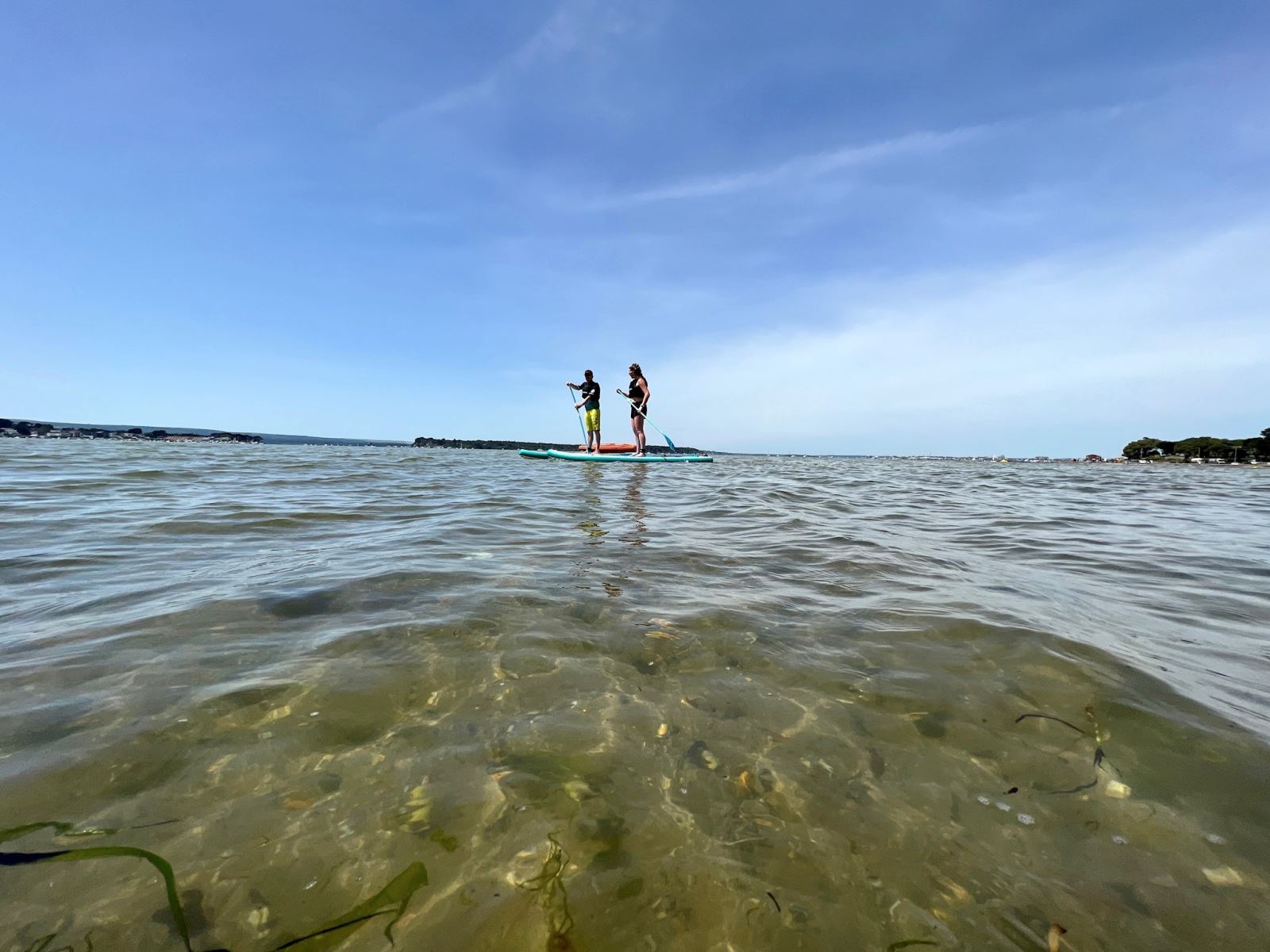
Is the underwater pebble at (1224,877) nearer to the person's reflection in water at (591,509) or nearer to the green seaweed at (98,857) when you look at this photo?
the green seaweed at (98,857)

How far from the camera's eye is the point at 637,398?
20.6 metres

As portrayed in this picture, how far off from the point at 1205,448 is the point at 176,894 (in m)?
104

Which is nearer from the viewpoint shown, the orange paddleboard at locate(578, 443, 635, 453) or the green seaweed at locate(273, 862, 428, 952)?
the green seaweed at locate(273, 862, 428, 952)

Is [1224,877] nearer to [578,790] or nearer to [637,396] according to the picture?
[578,790]

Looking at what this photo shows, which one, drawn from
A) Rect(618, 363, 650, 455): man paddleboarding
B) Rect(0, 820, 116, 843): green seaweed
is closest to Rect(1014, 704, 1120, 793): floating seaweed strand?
Rect(0, 820, 116, 843): green seaweed

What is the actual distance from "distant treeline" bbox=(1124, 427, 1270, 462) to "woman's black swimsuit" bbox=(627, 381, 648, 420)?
84665mm

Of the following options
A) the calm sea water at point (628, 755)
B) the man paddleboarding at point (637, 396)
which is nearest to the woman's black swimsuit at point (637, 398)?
the man paddleboarding at point (637, 396)

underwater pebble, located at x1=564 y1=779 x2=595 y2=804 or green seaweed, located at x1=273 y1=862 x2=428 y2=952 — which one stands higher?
underwater pebble, located at x1=564 y1=779 x2=595 y2=804

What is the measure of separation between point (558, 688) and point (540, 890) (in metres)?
1.12

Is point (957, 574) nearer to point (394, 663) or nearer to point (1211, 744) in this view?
point (1211, 744)

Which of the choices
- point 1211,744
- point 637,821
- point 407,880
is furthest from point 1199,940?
point 407,880

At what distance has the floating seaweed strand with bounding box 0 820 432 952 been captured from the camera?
1.35 metres

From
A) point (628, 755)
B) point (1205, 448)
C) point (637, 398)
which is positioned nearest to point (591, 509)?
point (628, 755)

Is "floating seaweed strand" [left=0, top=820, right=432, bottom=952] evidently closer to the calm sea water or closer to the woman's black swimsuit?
the calm sea water
